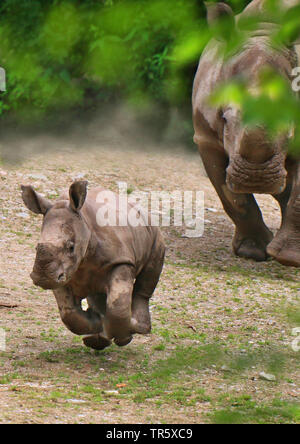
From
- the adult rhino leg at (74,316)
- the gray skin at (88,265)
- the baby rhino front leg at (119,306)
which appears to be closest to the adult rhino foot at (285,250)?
the gray skin at (88,265)

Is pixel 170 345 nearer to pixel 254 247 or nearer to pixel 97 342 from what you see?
pixel 97 342

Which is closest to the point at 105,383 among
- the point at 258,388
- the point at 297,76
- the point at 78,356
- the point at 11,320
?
the point at 78,356

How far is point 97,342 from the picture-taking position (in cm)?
441

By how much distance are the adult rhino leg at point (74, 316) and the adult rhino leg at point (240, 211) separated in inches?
112

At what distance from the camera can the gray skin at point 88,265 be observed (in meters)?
3.90

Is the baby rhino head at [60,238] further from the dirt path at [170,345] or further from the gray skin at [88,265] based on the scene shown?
the dirt path at [170,345]

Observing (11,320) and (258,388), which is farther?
(11,320)

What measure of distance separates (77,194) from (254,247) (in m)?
3.47

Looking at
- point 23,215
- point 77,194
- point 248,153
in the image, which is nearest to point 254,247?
point 248,153

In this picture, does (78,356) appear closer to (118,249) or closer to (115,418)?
(118,249)

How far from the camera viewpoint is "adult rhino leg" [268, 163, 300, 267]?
244 inches

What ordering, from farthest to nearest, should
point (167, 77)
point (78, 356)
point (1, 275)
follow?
1. point (167, 77)
2. point (1, 275)
3. point (78, 356)

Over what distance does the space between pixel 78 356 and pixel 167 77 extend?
24.0 feet

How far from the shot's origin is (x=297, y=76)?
5.75 metres
